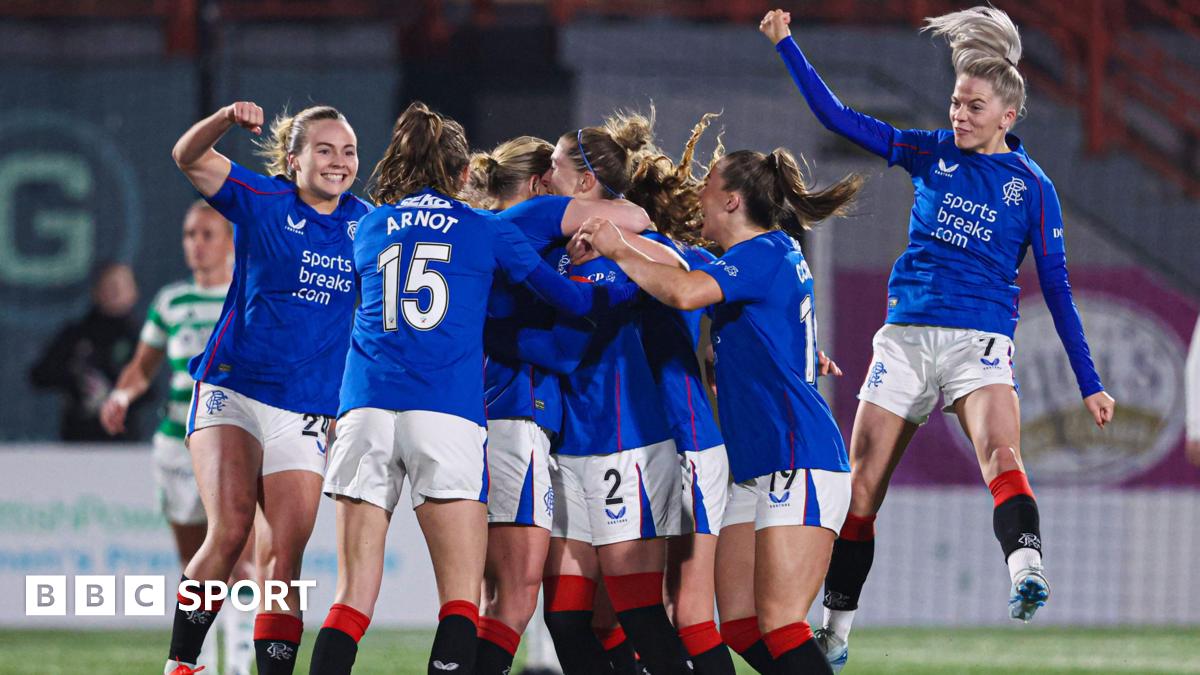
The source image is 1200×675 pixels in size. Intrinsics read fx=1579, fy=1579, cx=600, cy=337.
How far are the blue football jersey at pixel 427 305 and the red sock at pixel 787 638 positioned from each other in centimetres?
111

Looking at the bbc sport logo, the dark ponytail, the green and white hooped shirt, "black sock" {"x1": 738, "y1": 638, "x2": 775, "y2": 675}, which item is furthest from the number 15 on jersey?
the bbc sport logo

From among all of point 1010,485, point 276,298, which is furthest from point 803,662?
point 276,298

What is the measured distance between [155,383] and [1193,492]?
7834 millimetres

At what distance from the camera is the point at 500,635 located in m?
5.01

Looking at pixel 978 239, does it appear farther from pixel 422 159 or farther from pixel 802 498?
pixel 422 159

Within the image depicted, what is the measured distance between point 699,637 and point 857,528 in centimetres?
101

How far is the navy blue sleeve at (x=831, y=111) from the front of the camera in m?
5.66

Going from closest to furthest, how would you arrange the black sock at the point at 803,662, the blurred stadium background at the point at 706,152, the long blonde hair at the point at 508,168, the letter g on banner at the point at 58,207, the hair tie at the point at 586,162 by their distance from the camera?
the black sock at the point at 803,662 < the hair tie at the point at 586,162 < the long blonde hair at the point at 508,168 < the blurred stadium background at the point at 706,152 < the letter g on banner at the point at 58,207

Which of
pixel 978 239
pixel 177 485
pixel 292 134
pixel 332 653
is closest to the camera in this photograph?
pixel 332 653

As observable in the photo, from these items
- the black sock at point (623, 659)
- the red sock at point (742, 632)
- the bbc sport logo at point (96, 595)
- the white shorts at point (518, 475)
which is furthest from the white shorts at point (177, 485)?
the red sock at point (742, 632)

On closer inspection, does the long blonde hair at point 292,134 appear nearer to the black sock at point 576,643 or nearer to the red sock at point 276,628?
the red sock at point 276,628

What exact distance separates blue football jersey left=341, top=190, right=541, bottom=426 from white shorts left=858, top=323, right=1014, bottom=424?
63.1 inches

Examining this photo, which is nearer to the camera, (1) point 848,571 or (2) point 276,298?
(2) point 276,298

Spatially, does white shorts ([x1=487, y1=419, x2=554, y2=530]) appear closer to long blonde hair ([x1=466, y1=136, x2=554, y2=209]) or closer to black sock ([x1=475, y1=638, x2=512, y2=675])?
black sock ([x1=475, y1=638, x2=512, y2=675])
